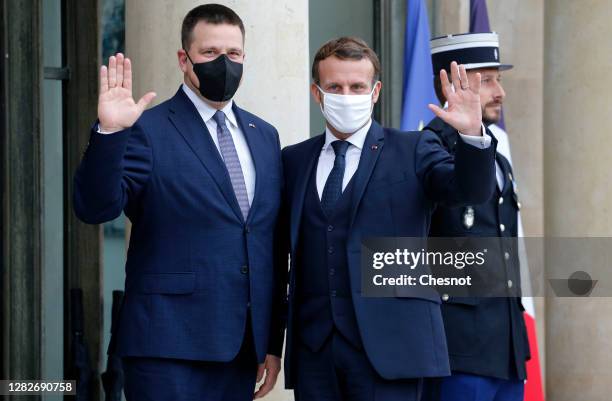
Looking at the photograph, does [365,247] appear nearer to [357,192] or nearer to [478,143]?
[357,192]

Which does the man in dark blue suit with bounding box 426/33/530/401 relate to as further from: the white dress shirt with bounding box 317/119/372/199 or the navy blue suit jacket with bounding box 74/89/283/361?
the navy blue suit jacket with bounding box 74/89/283/361

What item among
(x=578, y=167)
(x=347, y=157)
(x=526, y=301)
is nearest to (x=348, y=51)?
(x=347, y=157)

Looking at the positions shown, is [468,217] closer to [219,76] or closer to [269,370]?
[269,370]

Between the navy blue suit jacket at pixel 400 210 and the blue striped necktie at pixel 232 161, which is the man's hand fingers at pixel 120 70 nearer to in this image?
the blue striped necktie at pixel 232 161

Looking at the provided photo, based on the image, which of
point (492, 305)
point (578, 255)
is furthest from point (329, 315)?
point (578, 255)

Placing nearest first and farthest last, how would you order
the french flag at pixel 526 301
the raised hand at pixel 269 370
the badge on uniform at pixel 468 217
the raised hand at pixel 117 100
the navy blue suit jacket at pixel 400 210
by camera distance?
the raised hand at pixel 117 100 < the navy blue suit jacket at pixel 400 210 < the raised hand at pixel 269 370 < the badge on uniform at pixel 468 217 < the french flag at pixel 526 301

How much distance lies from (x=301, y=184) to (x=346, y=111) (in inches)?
11.8

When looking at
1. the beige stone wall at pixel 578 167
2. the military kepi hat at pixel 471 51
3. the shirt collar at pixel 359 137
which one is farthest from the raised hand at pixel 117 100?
the beige stone wall at pixel 578 167

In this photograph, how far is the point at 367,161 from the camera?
14.0 feet

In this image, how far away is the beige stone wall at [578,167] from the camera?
7879mm

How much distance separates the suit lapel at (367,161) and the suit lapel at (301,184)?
186 millimetres

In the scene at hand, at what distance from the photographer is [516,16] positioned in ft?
27.0

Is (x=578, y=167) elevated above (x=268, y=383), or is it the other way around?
(x=578, y=167)

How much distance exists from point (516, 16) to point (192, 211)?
4632 mm
